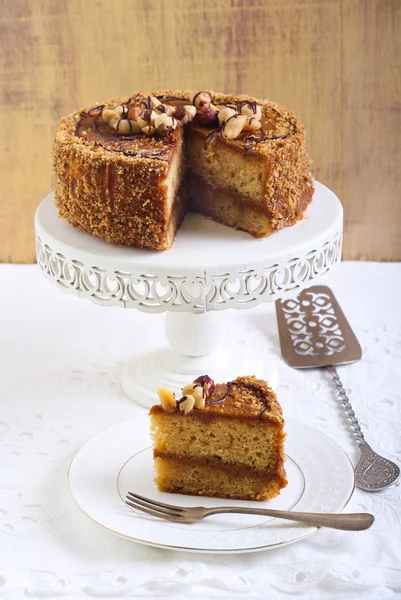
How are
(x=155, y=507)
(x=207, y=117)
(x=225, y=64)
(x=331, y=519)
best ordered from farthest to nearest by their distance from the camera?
(x=225, y=64) < (x=207, y=117) < (x=155, y=507) < (x=331, y=519)

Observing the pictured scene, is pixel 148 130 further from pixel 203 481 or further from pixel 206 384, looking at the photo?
pixel 203 481

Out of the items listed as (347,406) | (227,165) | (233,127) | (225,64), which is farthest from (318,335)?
(225,64)

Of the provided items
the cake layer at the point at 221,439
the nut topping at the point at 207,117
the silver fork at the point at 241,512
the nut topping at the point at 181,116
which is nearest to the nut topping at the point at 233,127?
the nut topping at the point at 181,116

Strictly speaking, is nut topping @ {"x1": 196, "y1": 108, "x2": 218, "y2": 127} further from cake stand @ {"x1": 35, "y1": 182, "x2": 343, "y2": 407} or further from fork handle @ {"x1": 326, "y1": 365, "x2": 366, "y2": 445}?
fork handle @ {"x1": 326, "y1": 365, "x2": 366, "y2": 445}

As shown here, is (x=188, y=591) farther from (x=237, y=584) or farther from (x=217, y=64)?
(x=217, y=64)

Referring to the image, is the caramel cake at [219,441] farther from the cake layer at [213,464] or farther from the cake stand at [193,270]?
the cake stand at [193,270]

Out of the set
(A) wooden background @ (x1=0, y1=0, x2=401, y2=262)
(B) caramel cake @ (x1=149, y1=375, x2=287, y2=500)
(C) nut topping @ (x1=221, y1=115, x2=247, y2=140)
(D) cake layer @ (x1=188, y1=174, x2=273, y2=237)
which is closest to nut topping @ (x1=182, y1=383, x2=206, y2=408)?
(B) caramel cake @ (x1=149, y1=375, x2=287, y2=500)
